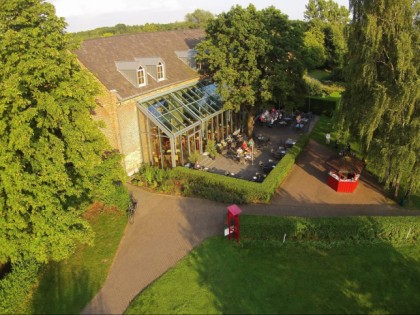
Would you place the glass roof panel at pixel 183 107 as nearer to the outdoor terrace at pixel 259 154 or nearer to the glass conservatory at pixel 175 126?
the glass conservatory at pixel 175 126

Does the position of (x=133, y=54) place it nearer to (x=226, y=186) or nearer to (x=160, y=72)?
(x=160, y=72)

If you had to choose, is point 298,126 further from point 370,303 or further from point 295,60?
point 370,303

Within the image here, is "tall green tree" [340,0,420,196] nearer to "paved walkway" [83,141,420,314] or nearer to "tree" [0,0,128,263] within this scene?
"paved walkway" [83,141,420,314]

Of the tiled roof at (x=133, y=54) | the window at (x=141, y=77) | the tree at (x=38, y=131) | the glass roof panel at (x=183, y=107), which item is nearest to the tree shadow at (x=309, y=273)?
the tree at (x=38, y=131)

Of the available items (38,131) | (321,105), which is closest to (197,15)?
(321,105)

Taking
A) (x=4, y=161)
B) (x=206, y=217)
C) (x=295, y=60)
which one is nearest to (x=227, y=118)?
(x=295, y=60)

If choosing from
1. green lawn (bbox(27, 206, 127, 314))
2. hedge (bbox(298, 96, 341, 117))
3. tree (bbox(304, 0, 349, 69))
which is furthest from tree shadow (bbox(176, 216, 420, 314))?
tree (bbox(304, 0, 349, 69))
